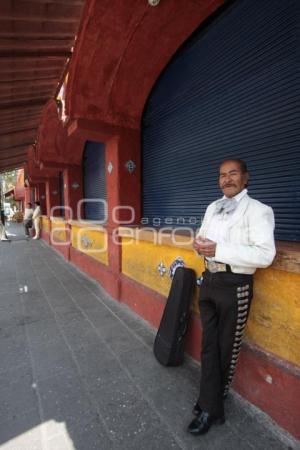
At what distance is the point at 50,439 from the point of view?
6.53ft

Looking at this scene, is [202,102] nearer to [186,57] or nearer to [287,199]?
[186,57]

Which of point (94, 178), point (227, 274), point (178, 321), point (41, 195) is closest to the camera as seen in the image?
point (227, 274)

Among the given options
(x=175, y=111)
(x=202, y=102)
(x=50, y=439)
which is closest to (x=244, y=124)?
(x=202, y=102)

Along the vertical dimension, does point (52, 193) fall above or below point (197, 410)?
above

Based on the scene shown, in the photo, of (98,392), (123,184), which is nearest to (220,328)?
(98,392)

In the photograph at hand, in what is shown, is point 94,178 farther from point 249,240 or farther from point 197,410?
point 197,410

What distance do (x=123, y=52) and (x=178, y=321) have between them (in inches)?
149

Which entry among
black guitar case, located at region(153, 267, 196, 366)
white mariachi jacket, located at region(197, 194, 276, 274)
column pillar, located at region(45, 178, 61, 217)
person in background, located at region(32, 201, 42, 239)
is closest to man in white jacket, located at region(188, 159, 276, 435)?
white mariachi jacket, located at region(197, 194, 276, 274)

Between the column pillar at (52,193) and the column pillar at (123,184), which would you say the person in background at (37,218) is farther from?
the column pillar at (123,184)

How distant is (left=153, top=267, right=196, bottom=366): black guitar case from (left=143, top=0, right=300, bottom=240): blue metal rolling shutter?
1.02m

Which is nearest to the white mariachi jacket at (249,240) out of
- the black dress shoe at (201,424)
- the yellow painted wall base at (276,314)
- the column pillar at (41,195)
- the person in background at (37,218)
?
the yellow painted wall base at (276,314)

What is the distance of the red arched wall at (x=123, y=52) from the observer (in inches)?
130

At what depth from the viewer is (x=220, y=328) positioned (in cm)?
209

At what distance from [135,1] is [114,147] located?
2.05 m
